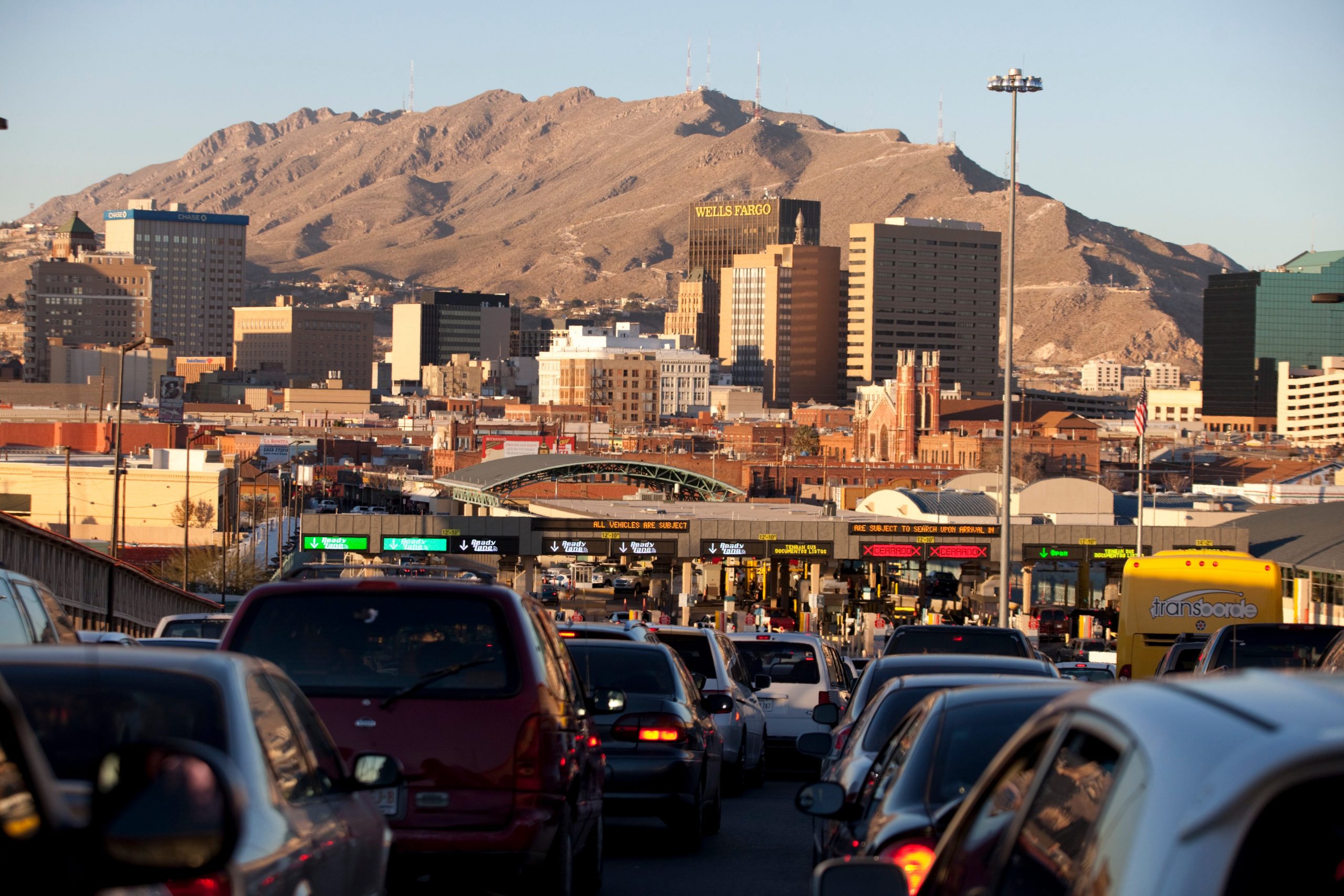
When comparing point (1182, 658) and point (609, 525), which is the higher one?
point (1182, 658)

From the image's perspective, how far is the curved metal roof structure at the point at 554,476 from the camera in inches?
3339

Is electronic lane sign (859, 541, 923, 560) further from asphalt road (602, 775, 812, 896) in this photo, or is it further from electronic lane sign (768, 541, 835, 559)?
asphalt road (602, 775, 812, 896)

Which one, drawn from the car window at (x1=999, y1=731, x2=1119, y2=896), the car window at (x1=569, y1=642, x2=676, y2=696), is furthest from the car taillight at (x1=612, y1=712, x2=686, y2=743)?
the car window at (x1=999, y1=731, x2=1119, y2=896)

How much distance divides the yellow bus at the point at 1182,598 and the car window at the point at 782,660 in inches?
217

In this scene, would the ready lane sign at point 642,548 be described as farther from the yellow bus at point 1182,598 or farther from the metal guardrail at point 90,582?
the yellow bus at point 1182,598

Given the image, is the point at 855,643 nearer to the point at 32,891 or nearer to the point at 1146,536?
the point at 1146,536

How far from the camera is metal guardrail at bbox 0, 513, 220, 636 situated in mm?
27219

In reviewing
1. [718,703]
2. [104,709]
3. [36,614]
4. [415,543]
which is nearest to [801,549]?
[415,543]

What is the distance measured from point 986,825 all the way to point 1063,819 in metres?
0.84

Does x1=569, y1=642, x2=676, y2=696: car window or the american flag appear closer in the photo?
x1=569, y1=642, x2=676, y2=696: car window

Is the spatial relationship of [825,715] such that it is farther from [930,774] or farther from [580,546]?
[580,546]

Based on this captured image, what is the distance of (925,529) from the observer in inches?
2440

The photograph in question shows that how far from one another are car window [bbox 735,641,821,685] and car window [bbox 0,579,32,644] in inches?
389

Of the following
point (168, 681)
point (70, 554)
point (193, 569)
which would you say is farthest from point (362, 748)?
point (193, 569)
